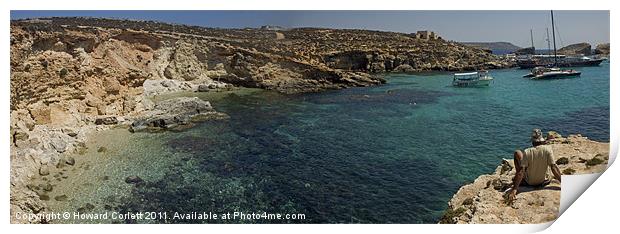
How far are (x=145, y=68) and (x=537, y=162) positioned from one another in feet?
88.8

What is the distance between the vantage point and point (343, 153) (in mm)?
14367

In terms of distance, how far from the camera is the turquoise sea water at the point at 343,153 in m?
10.5

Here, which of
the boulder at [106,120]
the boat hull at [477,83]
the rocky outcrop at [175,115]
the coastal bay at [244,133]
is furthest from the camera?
the boat hull at [477,83]

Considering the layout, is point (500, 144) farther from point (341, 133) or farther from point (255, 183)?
point (255, 183)

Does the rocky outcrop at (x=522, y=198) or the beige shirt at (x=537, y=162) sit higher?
the beige shirt at (x=537, y=162)

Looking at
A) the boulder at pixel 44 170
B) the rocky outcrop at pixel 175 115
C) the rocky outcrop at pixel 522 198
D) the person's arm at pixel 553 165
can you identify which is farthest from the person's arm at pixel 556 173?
the rocky outcrop at pixel 175 115

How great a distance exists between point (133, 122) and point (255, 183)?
8.72 meters

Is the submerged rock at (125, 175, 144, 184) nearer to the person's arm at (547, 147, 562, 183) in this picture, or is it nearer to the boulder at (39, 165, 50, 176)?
the boulder at (39, 165, 50, 176)

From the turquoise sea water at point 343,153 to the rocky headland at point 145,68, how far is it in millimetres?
1521

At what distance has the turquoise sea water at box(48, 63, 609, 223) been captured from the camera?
10.5 metres

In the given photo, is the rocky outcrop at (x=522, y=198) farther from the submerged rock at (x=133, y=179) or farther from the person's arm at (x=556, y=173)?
the submerged rock at (x=133, y=179)

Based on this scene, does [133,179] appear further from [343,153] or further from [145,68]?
[145,68]

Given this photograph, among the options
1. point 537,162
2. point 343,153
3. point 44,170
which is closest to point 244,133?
point 343,153
